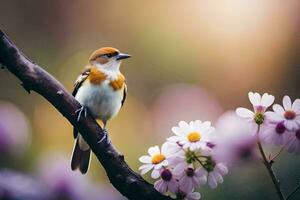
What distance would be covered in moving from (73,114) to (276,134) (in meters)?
0.26

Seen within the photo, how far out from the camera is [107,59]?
2.89ft

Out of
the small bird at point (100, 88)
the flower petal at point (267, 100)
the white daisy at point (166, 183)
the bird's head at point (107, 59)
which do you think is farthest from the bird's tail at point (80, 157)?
the flower petal at point (267, 100)

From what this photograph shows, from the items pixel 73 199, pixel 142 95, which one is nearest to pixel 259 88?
pixel 142 95

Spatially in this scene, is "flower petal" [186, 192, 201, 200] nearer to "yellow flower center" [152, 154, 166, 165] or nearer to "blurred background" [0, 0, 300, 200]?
"yellow flower center" [152, 154, 166, 165]

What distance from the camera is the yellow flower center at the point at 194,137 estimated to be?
0.67 meters

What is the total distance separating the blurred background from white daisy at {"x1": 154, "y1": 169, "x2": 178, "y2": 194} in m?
0.19

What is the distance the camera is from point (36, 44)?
1052mm

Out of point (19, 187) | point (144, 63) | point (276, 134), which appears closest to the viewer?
point (276, 134)

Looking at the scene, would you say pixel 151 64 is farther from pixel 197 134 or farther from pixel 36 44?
pixel 197 134

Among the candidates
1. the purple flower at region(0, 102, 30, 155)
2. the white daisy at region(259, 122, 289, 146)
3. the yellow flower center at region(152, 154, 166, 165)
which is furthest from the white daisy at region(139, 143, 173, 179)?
the purple flower at region(0, 102, 30, 155)

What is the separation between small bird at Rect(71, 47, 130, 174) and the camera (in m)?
0.85

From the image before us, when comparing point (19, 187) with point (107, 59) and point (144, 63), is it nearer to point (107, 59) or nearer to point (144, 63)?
point (107, 59)

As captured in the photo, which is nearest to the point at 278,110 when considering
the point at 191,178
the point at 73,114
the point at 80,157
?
the point at 191,178

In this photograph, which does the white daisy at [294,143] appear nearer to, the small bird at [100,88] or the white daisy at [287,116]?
the white daisy at [287,116]
